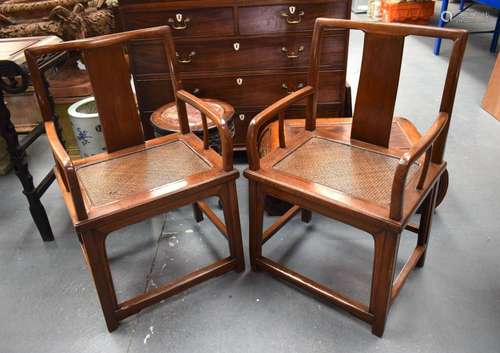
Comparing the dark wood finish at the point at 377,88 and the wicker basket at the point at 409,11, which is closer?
the dark wood finish at the point at 377,88

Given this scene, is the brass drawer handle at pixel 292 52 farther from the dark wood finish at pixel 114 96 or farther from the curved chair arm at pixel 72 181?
the curved chair arm at pixel 72 181

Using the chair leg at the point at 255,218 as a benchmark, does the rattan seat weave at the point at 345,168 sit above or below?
above

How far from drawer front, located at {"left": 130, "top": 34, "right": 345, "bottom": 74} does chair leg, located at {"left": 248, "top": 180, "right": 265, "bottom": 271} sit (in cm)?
92

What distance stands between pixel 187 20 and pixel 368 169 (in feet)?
4.02

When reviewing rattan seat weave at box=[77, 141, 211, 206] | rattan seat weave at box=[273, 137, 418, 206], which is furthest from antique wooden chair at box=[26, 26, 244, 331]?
rattan seat weave at box=[273, 137, 418, 206]

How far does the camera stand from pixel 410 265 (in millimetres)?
1562

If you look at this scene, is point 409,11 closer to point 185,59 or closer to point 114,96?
point 185,59

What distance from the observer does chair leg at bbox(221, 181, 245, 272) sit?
1529 millimetres

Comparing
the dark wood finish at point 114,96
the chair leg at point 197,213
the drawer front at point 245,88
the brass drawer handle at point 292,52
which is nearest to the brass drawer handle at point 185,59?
the drawer front at point 245,88

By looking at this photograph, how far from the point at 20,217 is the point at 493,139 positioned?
2932 mm

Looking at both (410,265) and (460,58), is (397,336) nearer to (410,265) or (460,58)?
(410,265)

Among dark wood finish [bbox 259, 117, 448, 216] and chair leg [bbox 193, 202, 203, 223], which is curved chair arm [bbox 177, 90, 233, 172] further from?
chair leg [bbox 193, 202, 203, 223]

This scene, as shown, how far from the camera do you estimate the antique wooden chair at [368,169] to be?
1.25 metres

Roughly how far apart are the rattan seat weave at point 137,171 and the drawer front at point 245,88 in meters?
Answer: 0.65
